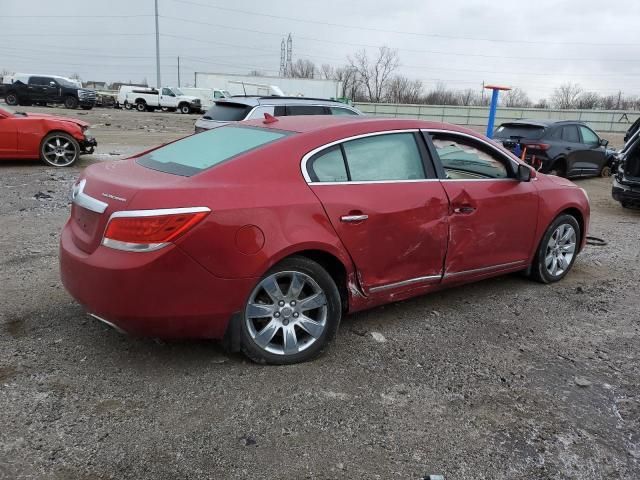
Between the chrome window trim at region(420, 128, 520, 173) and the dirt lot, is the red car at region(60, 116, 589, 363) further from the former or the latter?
the dirt lot

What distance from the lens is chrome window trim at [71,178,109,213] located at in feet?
10.3

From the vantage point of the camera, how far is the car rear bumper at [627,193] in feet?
30.4

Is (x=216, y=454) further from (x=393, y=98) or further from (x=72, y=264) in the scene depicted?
(x=393, y=98)

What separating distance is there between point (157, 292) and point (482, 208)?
262 cm

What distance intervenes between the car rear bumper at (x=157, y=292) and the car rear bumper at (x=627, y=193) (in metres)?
8.42

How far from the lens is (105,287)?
9.88ft

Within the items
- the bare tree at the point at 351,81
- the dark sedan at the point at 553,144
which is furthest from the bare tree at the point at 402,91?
the dark sedan at the point at 553,144

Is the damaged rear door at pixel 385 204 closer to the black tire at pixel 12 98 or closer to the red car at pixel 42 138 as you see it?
the red car at pixel 42 138

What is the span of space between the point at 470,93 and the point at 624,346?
292ft

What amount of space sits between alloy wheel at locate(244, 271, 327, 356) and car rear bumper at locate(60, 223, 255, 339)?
18 centimetres

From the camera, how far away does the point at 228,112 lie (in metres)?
10.2

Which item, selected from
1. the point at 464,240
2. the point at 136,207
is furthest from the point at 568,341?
the point at 136,207

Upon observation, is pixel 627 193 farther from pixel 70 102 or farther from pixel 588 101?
pixel 588 101

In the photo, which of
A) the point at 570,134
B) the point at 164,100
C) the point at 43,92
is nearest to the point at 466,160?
the point at 570,134
